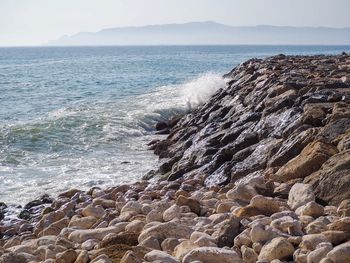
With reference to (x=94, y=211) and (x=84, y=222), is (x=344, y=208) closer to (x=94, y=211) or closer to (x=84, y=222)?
(x=84, y=222)

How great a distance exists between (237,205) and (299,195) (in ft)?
2.06

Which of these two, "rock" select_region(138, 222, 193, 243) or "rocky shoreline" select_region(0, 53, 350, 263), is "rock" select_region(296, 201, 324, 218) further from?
"rock" select_region(138, 222, 193, 243)

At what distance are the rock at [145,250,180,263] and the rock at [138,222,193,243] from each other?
1.76ft

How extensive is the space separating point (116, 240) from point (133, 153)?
8.52m

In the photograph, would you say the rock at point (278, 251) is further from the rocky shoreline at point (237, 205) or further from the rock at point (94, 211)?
the rock at point (94, 211)

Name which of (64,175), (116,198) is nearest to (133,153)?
(64,175)

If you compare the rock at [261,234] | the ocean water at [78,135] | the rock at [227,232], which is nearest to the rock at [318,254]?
the rock at [261,234]

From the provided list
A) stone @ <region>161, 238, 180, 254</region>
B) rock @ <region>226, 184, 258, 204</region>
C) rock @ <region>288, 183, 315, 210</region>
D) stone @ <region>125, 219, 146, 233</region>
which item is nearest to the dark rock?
stone @ <region>125, 219, 146, 233</region>

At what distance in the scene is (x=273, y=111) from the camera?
9734mm

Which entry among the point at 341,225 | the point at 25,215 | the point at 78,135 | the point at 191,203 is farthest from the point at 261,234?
the point at 78,135

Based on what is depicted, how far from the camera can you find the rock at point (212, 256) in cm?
417

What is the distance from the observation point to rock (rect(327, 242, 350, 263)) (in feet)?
12.6

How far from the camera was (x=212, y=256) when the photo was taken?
4.18 meters

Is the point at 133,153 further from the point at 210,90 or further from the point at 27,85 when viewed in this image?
the point at 27,85
